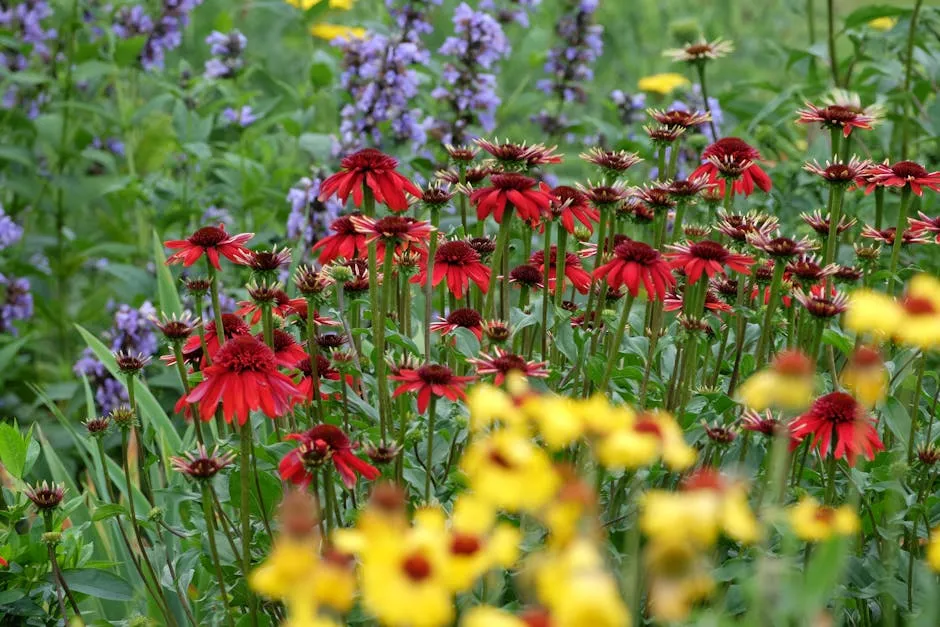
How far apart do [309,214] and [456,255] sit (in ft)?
4.45

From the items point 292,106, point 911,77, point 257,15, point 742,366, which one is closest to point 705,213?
point 911,77

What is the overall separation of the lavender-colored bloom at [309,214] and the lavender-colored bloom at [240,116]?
0.59 meters

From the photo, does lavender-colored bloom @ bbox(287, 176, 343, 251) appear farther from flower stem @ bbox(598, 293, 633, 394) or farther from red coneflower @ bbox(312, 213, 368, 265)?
flower stem @ bbox(598, 293, 633, 394)

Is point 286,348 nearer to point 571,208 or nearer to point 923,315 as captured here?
point 571,208

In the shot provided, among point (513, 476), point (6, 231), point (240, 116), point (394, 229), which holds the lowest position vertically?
point (6, 231)

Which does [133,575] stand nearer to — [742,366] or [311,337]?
[311,337]

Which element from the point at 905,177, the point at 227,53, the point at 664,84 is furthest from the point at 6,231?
the point at 664,84

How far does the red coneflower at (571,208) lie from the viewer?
178 cm

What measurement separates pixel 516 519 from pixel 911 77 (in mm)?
2235

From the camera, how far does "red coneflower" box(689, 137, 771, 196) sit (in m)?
1.87

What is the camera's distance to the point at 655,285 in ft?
5.18

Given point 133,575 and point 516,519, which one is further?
point 133,575

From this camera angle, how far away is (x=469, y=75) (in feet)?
11.0

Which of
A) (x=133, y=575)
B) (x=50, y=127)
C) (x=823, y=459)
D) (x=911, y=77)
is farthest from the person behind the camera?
(x=50, y=127)
